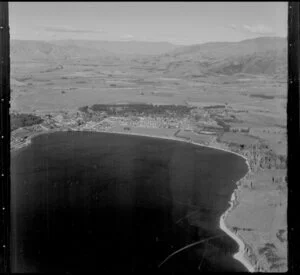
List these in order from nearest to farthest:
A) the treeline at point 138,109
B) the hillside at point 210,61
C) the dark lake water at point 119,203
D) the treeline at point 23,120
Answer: the dark lake water at point 119,203, the treeline at point 23,120, the hillside at point 210,61, the treeline at point 138,109

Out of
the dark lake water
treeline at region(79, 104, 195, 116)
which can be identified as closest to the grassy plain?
treeline at region(79, 104, 195, 116)

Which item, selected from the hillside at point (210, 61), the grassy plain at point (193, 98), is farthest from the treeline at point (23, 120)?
the hillside at point (210, 61)

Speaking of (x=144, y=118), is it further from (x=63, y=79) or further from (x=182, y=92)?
(x=63, y=79)

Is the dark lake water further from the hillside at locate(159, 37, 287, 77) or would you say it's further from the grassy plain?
the hillside at locate(159, 37, 287, 77)

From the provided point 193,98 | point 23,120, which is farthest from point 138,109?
point 23,120

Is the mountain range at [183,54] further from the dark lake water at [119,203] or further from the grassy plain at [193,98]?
the dark lake water at [119,203]
